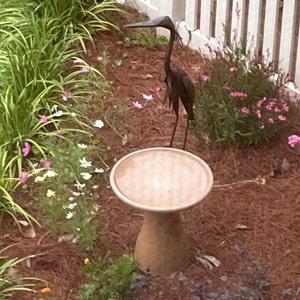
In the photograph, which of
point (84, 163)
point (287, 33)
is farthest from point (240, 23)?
point (84, 163)

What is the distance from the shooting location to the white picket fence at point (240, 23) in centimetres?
560

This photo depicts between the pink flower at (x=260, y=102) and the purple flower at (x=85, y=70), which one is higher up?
the pink flower at (x=260, y=102)

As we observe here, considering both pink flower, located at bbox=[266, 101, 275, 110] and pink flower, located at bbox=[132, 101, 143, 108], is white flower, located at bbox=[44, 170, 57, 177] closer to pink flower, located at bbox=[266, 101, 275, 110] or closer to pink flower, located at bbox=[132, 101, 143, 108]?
pink flower, located at bbox=[132, 101, 143, 108]

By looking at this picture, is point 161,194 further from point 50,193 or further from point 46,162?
point 46,162

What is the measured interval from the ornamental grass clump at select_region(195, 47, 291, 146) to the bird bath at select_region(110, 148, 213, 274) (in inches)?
28.3

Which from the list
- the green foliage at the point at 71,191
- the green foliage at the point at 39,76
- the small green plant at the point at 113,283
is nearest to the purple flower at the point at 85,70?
the green foliage at the point at 39,76

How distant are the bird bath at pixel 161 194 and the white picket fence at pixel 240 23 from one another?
4.56 ft

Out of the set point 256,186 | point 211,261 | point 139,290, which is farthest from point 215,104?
point 139,290

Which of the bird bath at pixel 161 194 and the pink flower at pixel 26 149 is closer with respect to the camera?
the bird bath at pixel 161 194

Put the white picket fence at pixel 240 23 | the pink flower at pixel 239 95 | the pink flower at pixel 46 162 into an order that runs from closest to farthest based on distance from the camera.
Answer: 1. the pink flower at pixel 46 162
2. the pink flower at pixel 239 95
3. the white picket fence at pixel 240 23

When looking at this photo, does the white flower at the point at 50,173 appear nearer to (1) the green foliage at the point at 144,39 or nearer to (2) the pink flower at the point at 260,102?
(2) the pink flower at the point at 260,102

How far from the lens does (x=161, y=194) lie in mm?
4160

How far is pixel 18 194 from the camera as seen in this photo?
194 inches

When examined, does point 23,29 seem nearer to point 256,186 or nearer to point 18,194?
point 18,194
